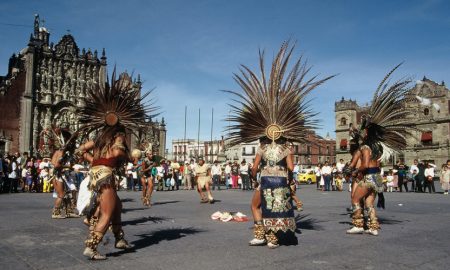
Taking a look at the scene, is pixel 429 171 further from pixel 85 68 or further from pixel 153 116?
pixel 85 68

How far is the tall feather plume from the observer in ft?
21.2

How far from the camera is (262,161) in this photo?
646 cm

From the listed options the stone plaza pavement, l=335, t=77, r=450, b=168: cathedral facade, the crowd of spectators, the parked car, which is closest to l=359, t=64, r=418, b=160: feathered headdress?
the stone plaza pavement

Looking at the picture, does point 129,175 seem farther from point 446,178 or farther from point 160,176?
point 446,178

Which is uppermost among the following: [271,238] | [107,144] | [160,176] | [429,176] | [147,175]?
[107,144]

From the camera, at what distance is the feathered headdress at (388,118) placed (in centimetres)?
783

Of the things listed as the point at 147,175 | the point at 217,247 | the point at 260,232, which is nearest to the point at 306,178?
the point at 147,175

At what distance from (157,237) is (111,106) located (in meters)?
2.35

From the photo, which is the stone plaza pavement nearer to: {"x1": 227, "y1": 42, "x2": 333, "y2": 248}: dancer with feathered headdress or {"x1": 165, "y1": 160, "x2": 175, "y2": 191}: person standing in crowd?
{"x1": 227, "y1": 42, "x2": 333, "y2": 248}: dancer with feathered headdress

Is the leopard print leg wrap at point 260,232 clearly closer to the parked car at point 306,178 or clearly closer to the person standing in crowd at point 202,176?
the person standing in crowd at point 202,176

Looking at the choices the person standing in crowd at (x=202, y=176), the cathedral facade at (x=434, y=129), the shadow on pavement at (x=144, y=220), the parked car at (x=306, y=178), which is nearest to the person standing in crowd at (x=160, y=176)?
the person standing in crowd at (x=202, y=176)

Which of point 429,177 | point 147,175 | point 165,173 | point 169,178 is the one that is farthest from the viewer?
point 169,178

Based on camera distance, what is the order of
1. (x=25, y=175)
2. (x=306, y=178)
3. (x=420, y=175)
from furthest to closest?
(x=306, y=178), (x=420, y=175), (x=25, y=175)

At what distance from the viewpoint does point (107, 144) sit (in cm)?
571
